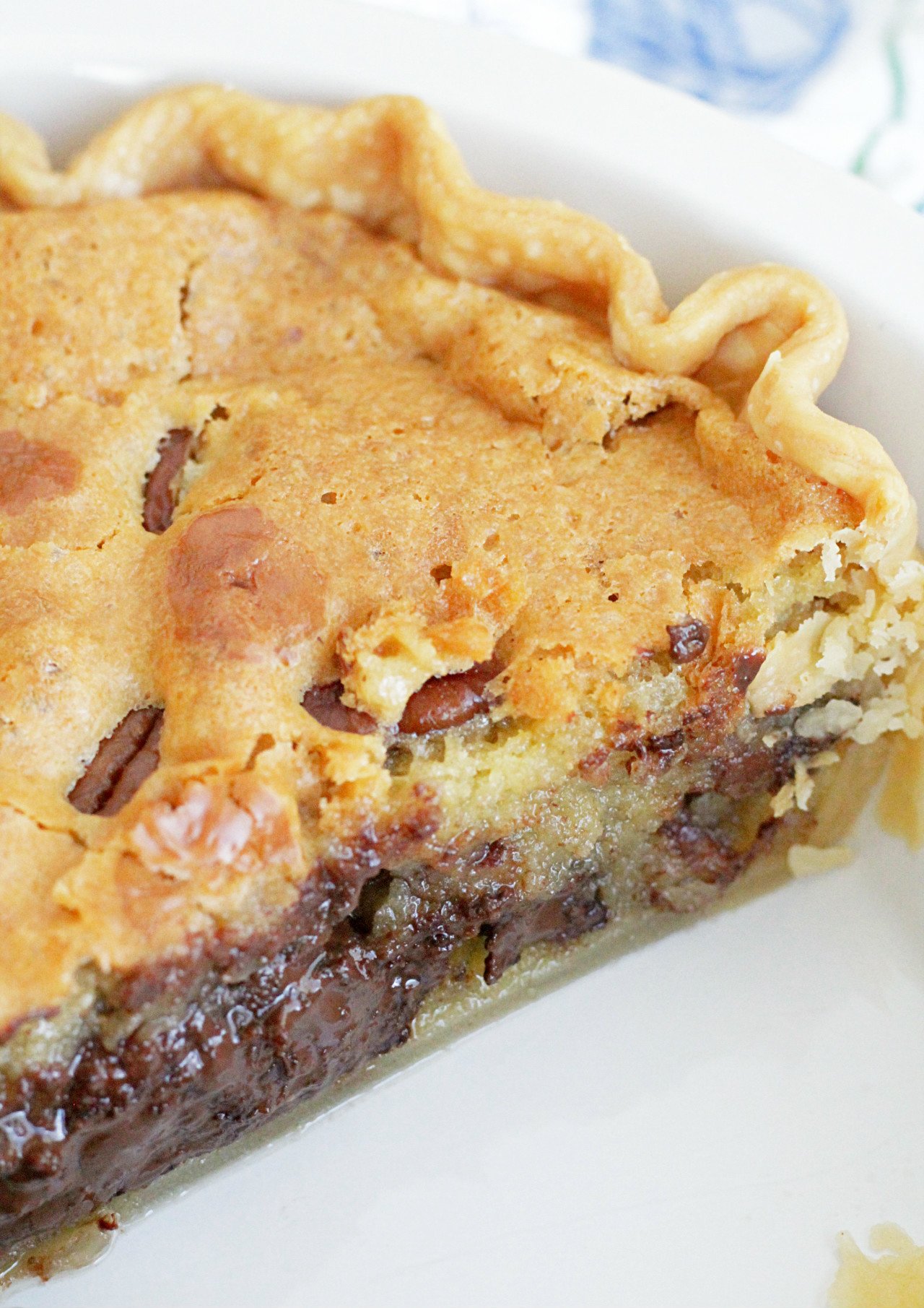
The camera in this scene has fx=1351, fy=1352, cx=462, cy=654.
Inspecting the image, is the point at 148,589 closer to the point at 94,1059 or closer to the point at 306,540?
the point at 306,540

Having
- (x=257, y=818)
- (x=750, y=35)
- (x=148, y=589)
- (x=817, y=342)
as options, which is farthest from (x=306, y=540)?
(x=750, y=35)

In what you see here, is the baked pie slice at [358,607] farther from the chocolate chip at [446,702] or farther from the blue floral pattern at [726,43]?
the blue floral pattern at [726,43]

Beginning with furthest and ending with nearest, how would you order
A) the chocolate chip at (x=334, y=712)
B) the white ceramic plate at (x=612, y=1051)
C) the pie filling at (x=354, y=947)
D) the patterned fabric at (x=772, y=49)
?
the patterned fabric at (x=772, y=49)
the white ceramic plate at (x=612, y=1051)
the chocolate chip at (x=334, y=712)
the pie filling at (x=354, y=947)

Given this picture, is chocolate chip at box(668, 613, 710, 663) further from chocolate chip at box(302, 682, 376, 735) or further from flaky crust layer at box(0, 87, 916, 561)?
chocolate chip at box(302, 682, 376, 735)

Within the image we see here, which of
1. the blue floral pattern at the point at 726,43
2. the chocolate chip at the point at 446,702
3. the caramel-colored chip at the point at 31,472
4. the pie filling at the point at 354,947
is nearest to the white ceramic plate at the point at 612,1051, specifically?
the pie filling at the point at 354,947

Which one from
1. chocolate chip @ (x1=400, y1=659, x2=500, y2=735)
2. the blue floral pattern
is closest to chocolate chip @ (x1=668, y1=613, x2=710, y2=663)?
chocolate chip @ (x1=400, y1=659, x2=500, y2=735)

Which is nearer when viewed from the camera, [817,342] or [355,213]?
[817,342]
